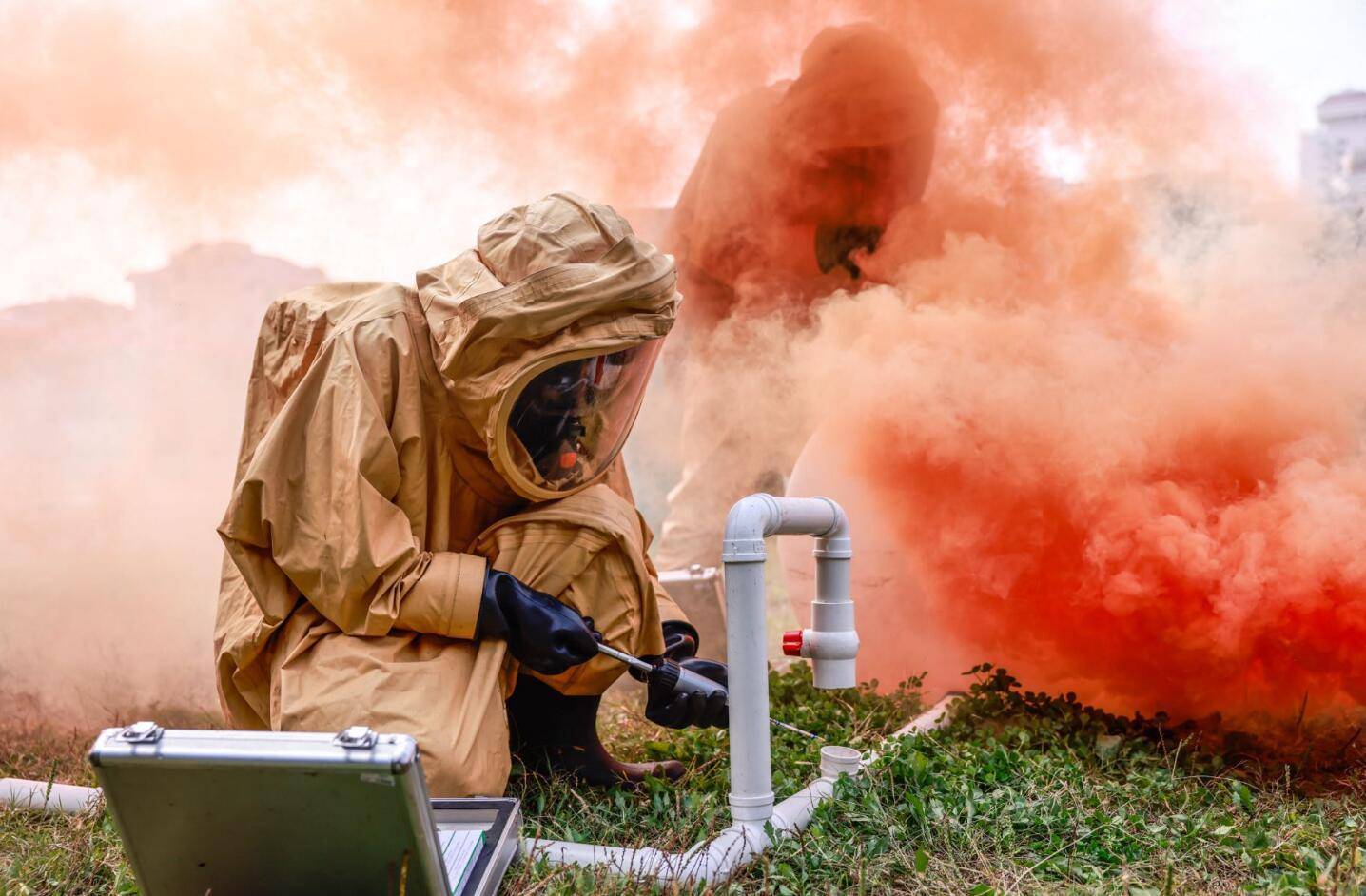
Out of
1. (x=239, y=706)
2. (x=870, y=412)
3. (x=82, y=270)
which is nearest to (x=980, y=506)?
(x=870, y=412)

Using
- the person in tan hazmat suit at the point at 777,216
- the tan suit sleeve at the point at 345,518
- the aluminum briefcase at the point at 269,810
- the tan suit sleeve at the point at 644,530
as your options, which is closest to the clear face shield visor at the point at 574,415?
the tan suit sleeve at the point at 345,518

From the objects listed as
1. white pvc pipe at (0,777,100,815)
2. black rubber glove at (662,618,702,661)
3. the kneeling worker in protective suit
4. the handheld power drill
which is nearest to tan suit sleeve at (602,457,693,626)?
black rubber glove at (662,618,702,661)

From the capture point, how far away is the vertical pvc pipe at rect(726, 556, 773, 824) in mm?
2889

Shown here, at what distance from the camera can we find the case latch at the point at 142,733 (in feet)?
6.43

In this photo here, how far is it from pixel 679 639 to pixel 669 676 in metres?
0.54

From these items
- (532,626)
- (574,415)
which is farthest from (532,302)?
(532,626)

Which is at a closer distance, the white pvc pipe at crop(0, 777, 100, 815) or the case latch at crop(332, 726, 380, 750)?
the case latch at crop(332, 726, 380, 750)

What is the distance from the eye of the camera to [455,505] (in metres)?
3.45

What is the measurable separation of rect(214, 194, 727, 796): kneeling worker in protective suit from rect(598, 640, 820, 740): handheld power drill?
41 mm

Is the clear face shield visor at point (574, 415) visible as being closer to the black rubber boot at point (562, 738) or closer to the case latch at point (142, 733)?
the black rubber boot at point (562, 738)

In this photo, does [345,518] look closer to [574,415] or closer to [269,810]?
[574,415]

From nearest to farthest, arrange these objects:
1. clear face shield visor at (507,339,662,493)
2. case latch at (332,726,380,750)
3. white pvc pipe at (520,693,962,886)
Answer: case latch at (332,726,380,750)
white pvc pipe at (520,693,962,886)
clear face shield visor at (507,339,662,493)

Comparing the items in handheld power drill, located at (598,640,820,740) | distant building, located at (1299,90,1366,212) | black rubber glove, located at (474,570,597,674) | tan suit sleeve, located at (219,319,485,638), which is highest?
distant building, located at (1299,90,1366,212)

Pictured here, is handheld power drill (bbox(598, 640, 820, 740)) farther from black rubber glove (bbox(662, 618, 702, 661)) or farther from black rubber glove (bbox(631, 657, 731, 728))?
black rubber glove (bbox(662, 618, 702, 661))
